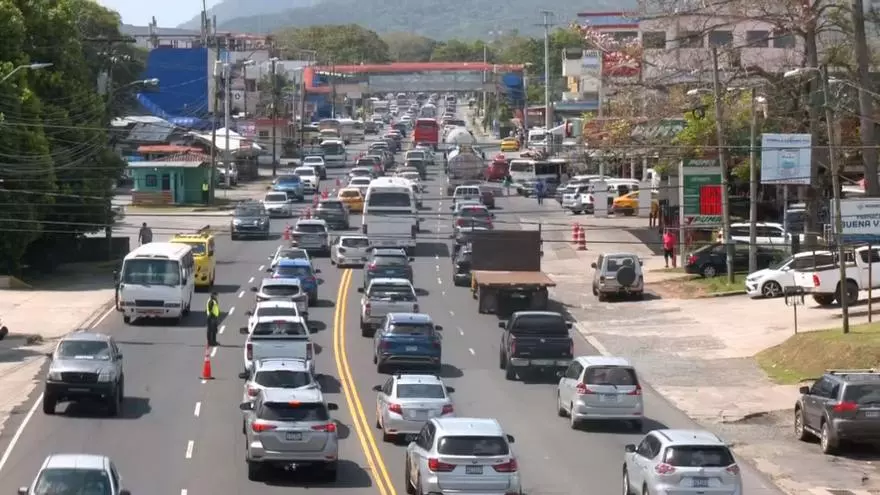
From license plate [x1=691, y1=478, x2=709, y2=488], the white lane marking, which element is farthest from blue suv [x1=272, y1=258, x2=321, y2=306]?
license plate [x1=691, y1=478, x2=709, y2=488]

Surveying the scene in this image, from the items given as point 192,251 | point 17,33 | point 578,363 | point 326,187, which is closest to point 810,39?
point 192,251

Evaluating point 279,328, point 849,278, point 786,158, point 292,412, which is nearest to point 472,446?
point 292,412

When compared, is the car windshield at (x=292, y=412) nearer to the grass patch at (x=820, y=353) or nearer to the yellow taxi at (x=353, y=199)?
the grass patch at (x=820, y=353)

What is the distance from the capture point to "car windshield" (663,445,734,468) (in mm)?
Answer: 25109

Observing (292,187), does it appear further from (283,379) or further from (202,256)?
(283,379)

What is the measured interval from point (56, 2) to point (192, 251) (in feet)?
61.2

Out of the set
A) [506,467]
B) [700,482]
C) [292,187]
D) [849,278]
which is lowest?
[700,482]

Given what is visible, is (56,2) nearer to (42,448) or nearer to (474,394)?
(474,394)

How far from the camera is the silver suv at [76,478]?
72.1 ft

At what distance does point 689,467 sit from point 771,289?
1251 inches

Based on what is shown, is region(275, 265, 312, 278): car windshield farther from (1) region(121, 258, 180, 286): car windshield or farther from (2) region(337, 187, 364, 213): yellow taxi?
(2) region(337, 187, 364, 213): yellow taxi

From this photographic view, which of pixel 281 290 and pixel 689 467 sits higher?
pixel 281 290

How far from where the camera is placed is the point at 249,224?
74.6 meters

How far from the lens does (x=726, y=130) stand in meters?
72.7
